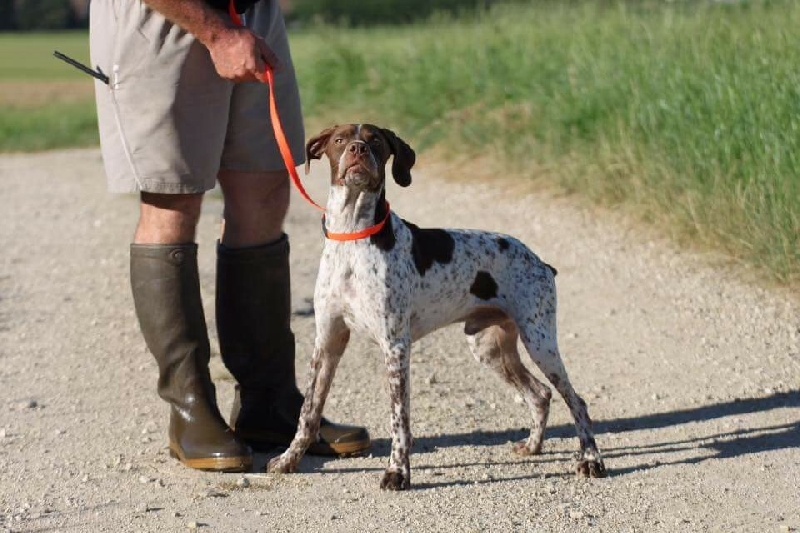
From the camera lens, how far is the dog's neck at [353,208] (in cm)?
484

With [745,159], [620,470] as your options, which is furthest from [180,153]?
[745,159]

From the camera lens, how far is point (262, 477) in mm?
5035

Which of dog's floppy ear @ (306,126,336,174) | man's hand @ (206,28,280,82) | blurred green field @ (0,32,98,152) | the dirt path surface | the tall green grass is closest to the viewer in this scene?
the dirt path surface

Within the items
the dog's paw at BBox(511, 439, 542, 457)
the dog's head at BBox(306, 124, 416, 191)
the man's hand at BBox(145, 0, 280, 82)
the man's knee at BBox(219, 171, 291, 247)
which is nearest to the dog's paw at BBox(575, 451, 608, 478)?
the dog's paw at BBox(511, 439, 542, 457)

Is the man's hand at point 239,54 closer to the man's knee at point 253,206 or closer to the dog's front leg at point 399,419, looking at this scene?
the man's knee at point 253,206

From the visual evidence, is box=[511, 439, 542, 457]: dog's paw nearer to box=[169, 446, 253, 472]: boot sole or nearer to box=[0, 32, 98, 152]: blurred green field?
box=[169, 446, 253, 472]: boot sole

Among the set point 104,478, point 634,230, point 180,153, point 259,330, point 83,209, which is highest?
point 180,153

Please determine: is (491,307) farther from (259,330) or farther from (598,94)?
(598,94)

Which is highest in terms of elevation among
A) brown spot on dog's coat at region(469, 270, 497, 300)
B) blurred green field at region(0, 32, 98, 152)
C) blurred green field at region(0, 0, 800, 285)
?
brown spot on dog's coat at region(469, 270, 497, 300)

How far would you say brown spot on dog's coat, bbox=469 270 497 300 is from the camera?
5117 mm

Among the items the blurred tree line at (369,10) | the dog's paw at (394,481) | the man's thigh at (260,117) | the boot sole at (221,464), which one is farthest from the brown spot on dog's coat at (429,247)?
the blurred tree line at (369,10)

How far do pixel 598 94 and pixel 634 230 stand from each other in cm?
152

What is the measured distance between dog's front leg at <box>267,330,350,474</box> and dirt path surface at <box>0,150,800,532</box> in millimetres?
59

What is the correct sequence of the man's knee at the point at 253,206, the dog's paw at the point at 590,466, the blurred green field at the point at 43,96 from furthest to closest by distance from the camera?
the blurred green field at the point at 43,96, the man's knee at the point at 253,206, the dog's paw at the point at 590,466
